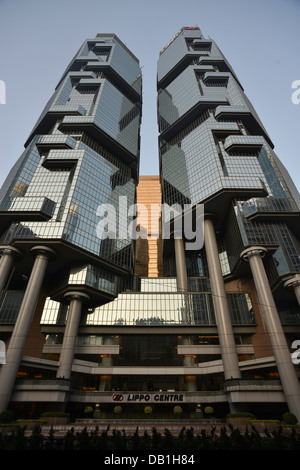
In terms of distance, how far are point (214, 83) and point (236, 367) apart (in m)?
102

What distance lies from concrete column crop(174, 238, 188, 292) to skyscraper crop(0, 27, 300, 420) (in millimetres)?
357

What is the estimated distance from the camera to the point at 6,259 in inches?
2122

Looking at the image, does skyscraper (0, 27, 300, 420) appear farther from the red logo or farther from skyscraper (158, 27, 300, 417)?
skyscraper (158, 27, 300, 417)

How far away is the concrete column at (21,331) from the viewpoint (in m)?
40.2

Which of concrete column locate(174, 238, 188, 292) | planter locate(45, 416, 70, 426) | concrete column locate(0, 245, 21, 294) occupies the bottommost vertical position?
planter locate(45, 416, 70, 426)

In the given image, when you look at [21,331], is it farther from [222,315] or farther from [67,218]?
[222,315]

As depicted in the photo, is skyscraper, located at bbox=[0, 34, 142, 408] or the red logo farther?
skyscraper, located at bbox=[0, 34, 142, 408]

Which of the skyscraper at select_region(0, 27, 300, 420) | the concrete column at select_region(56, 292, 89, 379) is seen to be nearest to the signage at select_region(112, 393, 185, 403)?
the skyscraper at select_region(0, 27, 300, 420)

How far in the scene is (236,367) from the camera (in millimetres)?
48562

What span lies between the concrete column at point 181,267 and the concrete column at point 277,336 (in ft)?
60.8

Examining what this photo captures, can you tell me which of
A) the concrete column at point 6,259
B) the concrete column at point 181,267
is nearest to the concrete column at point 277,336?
the concrete column at point 181,267

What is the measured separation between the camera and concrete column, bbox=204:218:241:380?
48.6 m

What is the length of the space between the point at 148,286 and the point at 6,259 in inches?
1422
